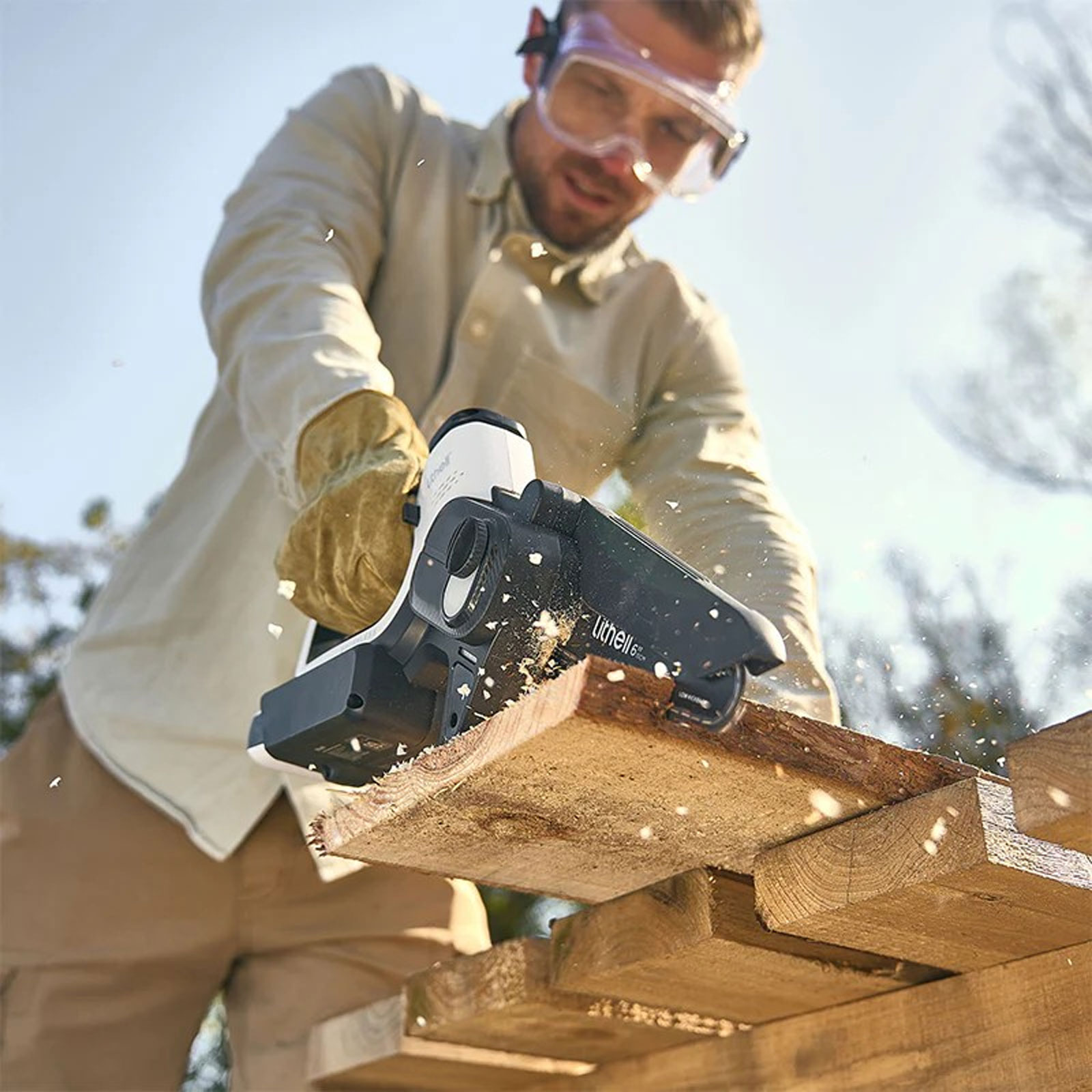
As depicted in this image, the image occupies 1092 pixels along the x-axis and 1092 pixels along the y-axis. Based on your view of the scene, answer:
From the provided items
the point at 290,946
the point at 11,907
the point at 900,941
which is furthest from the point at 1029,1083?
the point at 11,907

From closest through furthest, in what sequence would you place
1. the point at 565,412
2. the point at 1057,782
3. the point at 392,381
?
1. the point at 1057,782
2. the point at 392,381
3. the point at 565,412

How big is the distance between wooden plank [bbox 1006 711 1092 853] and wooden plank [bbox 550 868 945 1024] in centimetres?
36

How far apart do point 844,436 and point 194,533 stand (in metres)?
1.28

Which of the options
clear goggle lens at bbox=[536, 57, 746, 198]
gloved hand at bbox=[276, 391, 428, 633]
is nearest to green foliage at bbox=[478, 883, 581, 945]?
clear goggle lens at bbox=[536, 57, 746, 198]

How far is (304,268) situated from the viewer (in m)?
1.67

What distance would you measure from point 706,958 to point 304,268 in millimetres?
1060

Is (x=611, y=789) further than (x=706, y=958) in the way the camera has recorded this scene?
No

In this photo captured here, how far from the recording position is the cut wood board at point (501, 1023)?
50.4 inches

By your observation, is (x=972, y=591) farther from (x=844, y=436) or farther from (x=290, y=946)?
(x=290, y=946)

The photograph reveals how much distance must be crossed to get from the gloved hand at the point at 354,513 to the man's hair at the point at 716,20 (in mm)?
1185

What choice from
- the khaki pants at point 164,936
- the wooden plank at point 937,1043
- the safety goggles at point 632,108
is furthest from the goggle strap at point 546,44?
the wooden plank at point 937,1043

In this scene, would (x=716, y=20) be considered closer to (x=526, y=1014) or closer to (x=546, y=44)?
(x=546, y=44)

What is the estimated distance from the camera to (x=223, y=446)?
2.13 m

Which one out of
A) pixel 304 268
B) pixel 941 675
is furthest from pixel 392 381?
pixel 941 675
